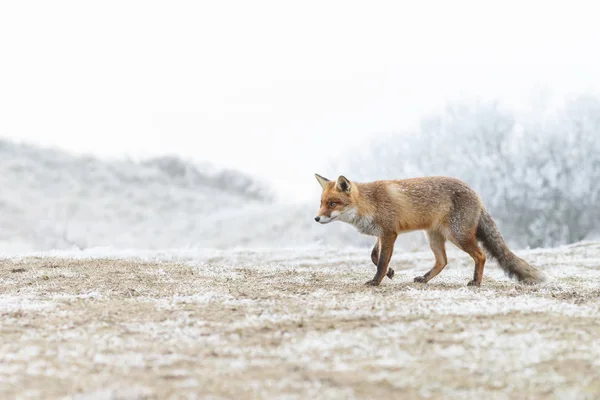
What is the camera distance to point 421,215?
9.58 m

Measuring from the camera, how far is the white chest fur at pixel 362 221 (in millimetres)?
9492

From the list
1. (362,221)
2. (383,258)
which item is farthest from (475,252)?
(362,221)

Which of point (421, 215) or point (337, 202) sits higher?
point (337, 202)

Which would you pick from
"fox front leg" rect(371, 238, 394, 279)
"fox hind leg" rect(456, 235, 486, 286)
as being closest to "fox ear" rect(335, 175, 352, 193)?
"fox front leg" rect(371, 238, 394, 279)

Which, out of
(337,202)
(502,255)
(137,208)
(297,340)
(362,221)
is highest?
(137,208)

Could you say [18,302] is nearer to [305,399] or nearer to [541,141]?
[305,399]

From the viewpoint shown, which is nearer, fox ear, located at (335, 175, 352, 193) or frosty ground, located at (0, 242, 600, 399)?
frosty ground, located at (0, 242, 600, 399)

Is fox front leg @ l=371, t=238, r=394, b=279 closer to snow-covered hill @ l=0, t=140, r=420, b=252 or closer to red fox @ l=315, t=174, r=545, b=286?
red fox @ l=315, t=174, r=545, b=286

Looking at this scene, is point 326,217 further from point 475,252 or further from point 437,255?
point 475,252

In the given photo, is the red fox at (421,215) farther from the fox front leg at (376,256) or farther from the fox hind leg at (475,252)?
the fox front leg at (376,256)

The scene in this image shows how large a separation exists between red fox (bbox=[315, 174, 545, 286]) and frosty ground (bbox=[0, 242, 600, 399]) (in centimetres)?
43

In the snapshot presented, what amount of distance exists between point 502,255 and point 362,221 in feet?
6.77

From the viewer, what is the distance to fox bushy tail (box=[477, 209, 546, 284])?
962 centimetres

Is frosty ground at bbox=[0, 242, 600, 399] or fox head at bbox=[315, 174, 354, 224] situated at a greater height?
fox head at bbox=[315, 174, 354, 224]
